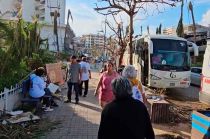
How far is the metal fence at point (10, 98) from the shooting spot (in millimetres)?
10812

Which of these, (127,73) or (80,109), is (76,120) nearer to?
(80,109)

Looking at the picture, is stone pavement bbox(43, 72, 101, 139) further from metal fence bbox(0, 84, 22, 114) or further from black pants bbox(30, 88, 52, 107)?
metal fence bbox(0, 84, 22, 114)

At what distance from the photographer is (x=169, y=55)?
21.3 m

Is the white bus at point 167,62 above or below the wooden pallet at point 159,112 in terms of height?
above

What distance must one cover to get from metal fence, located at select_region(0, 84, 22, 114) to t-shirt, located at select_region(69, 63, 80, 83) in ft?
6.87

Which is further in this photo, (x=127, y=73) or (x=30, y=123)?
(x=30, y=123)

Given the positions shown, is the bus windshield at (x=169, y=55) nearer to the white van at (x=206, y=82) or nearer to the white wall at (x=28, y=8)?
the white van at (x=206, y=82)

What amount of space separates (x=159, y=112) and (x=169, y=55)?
10.1 meters

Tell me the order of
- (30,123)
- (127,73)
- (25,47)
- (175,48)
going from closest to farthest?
1. (127,73)
2. (30,123)
3. (25,47)
4. (175,48)

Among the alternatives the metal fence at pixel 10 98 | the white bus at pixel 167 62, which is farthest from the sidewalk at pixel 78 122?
Answer: the white bus at pixel 167 62

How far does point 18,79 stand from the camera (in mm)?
12719

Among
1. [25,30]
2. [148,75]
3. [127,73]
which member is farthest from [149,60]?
[127,73]

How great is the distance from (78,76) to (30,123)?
169 inches

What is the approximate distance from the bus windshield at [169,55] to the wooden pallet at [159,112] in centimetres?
980
